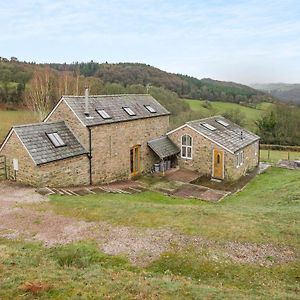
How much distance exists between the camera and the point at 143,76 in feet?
208

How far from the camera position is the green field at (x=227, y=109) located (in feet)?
192

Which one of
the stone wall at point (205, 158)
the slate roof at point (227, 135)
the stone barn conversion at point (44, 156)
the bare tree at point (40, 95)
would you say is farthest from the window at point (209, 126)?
the bare tree at point (40, 95)

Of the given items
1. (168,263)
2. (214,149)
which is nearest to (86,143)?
(214,149)

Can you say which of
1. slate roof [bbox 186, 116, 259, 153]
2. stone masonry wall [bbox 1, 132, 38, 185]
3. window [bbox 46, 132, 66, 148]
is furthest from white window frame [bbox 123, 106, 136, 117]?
stone masonry wall [bbox 1, 132, 38, 185]

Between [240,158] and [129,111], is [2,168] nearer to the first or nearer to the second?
[129,111]

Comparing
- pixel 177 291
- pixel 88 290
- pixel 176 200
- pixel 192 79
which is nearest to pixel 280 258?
pixel 177 291

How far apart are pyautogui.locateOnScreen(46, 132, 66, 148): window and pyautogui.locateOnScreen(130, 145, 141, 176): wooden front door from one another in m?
6.29

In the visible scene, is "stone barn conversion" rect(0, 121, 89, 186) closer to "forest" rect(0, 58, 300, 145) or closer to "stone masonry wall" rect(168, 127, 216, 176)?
"stone masonry wall" rect(168, 127, 216, 176)

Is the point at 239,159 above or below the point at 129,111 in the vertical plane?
below

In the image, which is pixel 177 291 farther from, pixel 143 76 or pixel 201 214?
pixel 143 76

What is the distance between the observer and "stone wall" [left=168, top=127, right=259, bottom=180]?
25.8m

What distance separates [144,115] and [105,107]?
3.70 metres

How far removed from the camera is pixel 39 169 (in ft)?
64.7

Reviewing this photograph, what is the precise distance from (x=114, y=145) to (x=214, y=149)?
7.64m
